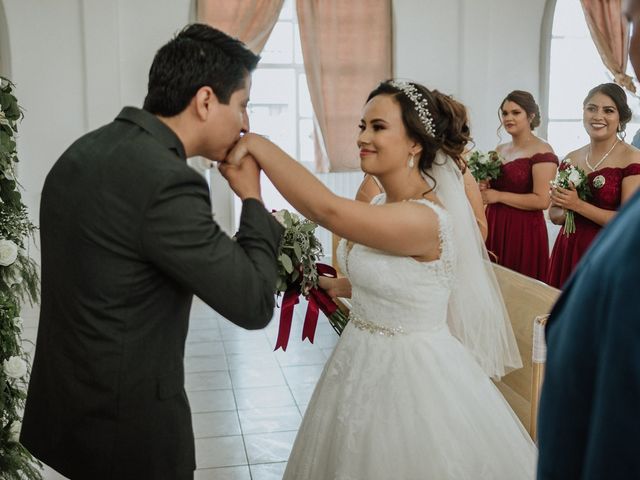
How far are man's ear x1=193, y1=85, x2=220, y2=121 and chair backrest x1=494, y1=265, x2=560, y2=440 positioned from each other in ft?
4.76

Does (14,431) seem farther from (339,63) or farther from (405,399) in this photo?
(339,63)

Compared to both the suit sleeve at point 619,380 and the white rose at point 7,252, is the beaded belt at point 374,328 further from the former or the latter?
the suit sleeve at point 619,380

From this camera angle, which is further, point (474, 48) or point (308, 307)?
point (474, 48)

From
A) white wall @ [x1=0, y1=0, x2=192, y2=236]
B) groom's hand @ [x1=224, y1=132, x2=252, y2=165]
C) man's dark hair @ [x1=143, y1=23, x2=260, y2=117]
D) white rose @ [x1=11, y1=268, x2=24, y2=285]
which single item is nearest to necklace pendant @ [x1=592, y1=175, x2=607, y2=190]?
groom's hand @ [x1=224, y1=132, x2=252, y2=165]

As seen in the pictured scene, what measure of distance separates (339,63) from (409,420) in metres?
6.26

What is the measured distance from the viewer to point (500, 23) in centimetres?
845

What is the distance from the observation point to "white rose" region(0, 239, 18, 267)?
9.57 feet

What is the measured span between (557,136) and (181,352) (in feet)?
26.7

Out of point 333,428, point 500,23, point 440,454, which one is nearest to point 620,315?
point 440,454

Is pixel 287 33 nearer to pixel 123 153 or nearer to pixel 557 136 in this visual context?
pixel 557 136

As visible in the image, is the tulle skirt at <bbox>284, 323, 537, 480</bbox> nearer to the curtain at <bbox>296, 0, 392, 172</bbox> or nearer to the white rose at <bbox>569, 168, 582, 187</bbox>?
the white rose at <bbox>569, 168, 582, 187</bbox>

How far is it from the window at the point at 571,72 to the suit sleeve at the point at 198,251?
8.02m

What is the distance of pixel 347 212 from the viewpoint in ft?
7.27

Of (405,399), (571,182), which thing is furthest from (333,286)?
(571,182)
